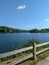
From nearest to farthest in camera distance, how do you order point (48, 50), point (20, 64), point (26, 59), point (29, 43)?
point (20, 64) → point (26, 59) → point (48, 50) → point (29, 43)

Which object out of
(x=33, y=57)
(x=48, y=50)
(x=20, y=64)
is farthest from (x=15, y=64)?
(x=48, y=50)

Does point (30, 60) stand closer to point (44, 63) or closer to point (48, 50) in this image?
point (44, 63)

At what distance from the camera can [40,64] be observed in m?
7.44

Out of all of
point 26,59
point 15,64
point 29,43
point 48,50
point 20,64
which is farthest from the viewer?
point 29,43

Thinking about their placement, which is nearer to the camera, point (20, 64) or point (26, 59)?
point (20, 64)

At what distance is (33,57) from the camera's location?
27.3 feet

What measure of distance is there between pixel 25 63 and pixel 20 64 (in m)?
0.33

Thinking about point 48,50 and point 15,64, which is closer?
point 15,64

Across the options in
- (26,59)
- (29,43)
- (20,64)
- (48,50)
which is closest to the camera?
(20,64)

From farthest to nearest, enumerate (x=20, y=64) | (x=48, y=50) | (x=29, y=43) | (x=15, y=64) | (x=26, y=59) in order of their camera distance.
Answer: (x=29, y=43) < (x=48, y=50) < (x=26, y=59) < (x=20, y=64) < (x=15, y=64)

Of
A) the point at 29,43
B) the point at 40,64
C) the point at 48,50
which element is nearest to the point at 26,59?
the point at 40,64

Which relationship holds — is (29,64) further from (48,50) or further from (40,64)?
(48,50)

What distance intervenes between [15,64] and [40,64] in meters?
1.44

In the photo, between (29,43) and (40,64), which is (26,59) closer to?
(40,64)
